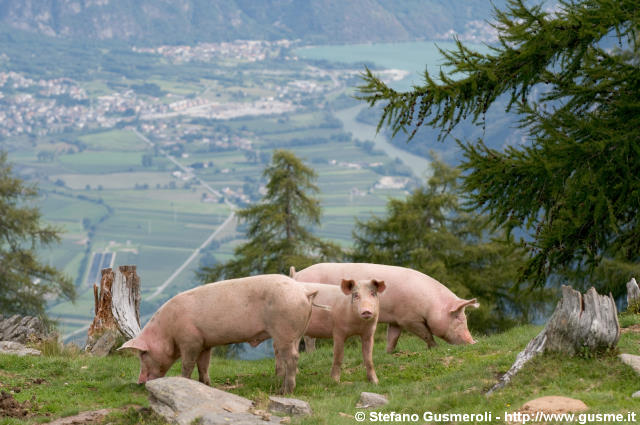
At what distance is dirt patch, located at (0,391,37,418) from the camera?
10500mm

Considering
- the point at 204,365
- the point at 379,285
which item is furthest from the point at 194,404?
the point at 379,285

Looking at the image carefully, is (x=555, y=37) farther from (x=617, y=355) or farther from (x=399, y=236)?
(x=399, y=236)

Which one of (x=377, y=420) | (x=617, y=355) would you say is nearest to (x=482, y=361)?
(x=617, y=355)

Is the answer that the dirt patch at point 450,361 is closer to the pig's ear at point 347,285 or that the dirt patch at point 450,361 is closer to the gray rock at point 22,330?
the pig's ear at point 347,285

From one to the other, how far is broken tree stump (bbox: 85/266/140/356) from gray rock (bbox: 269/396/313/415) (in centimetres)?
713

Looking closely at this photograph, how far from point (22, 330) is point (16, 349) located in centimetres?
233

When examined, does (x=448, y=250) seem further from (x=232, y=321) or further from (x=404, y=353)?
(x=232, y=321)

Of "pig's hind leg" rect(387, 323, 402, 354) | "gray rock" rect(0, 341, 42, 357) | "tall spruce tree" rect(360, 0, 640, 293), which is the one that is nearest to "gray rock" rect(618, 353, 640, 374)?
"tall spruce tree" rect(360, 0, 640, 293)

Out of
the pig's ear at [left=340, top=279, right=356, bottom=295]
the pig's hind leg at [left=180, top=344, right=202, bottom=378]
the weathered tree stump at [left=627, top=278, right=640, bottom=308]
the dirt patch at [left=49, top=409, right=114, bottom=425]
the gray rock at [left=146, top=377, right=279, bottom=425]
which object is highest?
the pig's ear at [left=340, top=279, right=356, bottom=295]

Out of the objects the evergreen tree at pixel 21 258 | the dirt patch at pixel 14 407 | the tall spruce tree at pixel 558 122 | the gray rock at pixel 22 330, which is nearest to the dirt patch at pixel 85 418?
the dirt patch at pixel 14 407

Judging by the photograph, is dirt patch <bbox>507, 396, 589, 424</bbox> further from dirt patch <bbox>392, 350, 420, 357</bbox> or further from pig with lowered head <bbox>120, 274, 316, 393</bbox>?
dirt patch <bbox>392, 350, 420, 357</bbox>

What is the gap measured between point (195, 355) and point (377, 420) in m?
3.54

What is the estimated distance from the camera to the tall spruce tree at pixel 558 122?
11555 mm

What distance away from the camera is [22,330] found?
1766cm
